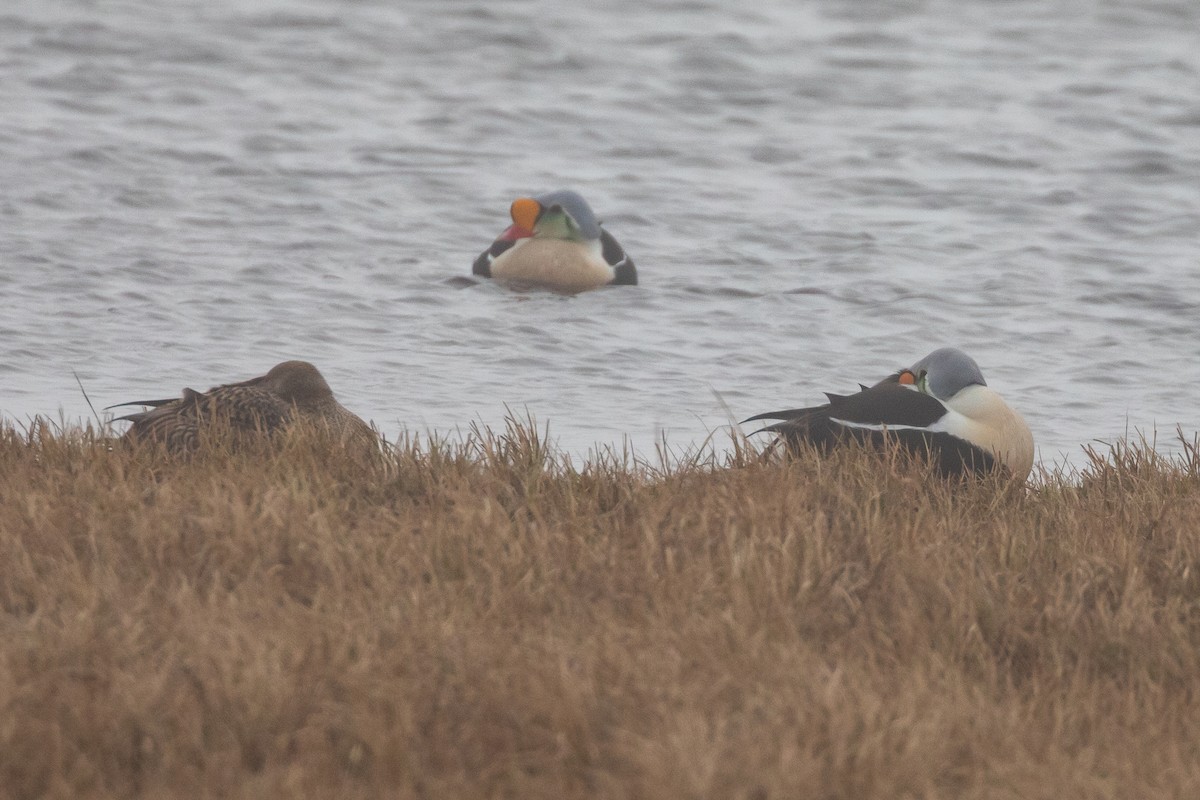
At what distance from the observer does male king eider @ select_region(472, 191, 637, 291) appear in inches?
431

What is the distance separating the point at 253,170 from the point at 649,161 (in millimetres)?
3233

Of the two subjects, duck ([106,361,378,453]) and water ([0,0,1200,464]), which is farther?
water ([0,0,1200,464])

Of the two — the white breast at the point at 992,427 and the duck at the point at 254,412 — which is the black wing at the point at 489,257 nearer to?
the duck at the point at 254,412

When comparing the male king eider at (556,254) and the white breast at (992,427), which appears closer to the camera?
the white breast at (992,427)

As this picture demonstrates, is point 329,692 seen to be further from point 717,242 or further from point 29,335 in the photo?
point 717,242

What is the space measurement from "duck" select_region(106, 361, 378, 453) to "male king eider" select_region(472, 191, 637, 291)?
5067 millimetres

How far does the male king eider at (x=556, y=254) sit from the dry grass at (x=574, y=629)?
5576 millimetres

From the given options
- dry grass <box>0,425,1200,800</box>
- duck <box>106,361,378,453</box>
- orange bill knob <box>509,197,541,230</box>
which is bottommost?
dry grass <box>0,425,1200,800</box>

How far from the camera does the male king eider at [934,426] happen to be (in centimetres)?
589

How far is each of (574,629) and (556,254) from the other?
7371 millimetres

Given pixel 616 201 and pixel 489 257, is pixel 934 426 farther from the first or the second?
pixel 616 201

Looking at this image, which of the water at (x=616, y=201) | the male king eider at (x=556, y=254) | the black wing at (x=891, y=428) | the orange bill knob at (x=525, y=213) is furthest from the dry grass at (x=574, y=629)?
the orange bill knob at (x=525, y=213)

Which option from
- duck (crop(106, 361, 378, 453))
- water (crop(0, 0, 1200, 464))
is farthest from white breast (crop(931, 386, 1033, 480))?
duck (crop(106, 361, 378, 453))

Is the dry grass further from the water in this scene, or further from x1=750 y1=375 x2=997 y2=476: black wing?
the water
